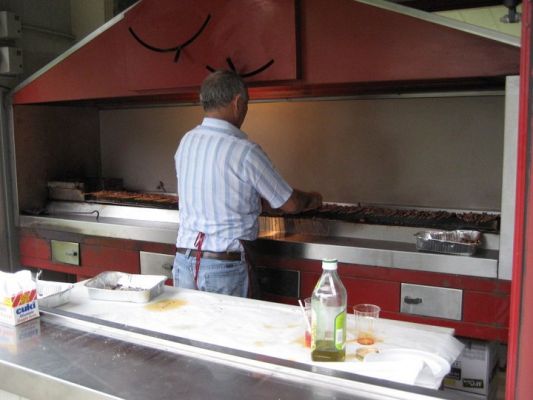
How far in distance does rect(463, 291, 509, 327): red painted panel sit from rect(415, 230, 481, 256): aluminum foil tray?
7.0 inches

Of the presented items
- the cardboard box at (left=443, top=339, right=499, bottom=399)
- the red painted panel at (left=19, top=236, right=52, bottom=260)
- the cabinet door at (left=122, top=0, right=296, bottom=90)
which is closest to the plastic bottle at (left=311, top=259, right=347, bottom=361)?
the cardboard box at (left=443, top=339, right=499, bottom=399)

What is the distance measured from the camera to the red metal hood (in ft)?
6.85

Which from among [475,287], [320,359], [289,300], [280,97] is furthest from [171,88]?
[320,359]

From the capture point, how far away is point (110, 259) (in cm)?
309

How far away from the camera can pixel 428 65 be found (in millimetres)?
2115

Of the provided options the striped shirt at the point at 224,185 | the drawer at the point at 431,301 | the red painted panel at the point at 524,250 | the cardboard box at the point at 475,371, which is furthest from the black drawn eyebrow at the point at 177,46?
the red painted panel at the point at 524,250

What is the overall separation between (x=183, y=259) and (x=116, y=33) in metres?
1.49

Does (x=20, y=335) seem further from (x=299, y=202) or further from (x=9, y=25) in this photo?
(x=9, y=25)

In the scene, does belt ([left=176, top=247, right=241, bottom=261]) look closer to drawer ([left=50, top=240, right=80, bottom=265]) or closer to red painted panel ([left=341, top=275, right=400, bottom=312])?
red painted panel ([left=341, top=275, right=400, bottom=312])

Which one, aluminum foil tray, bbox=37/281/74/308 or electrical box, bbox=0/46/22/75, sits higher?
electrical box, bbox=0/46/22/75

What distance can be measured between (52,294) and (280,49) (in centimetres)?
144

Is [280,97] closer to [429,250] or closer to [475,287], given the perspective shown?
[429,250]

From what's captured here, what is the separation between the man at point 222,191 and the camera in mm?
2014

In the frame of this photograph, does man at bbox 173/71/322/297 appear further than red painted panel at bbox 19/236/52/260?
No
